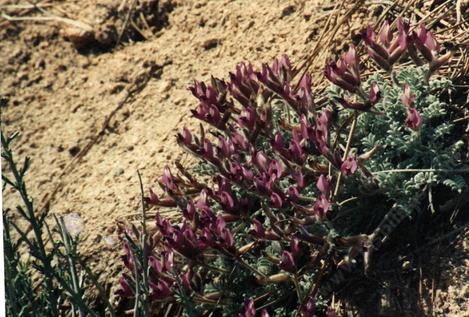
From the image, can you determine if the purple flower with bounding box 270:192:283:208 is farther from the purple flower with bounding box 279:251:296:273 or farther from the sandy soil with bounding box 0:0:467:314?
the sandy soil with bounding box 0:0:467:314

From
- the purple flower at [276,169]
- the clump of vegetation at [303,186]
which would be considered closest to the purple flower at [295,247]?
the clump of vegetation at [303,186]

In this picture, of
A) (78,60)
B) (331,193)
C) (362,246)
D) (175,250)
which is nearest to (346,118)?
(331,193)

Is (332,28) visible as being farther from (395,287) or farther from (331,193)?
(395,287)

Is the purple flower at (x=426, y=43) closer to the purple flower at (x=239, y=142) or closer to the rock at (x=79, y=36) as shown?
the purple flower at (x=239, y=142)

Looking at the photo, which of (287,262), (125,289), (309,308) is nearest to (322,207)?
(287,262)

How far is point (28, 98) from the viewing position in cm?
477

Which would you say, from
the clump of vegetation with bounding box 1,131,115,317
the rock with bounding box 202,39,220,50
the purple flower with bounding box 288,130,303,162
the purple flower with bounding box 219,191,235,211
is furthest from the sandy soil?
the purple flower with bounding box 288,130,303,162

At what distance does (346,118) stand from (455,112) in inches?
17.7

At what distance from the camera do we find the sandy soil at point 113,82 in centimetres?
409

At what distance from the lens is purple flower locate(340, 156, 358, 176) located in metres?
3.01

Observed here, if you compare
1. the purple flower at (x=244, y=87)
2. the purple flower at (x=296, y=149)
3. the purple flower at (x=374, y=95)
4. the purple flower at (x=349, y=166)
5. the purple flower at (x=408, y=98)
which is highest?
the purple flower at (x=244, y=87)

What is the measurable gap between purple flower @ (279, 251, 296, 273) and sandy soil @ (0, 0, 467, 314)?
1.04 meters

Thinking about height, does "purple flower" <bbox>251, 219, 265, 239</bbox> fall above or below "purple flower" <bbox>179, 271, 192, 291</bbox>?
above

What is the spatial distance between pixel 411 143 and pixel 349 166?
32 centimetres
